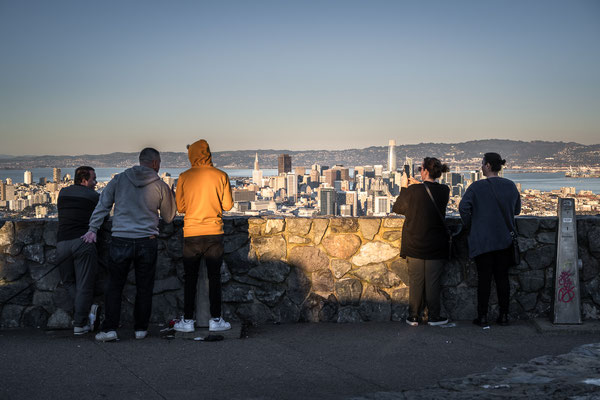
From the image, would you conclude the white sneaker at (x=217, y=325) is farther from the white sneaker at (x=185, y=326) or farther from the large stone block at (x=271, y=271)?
the large stone block at (x=271, y=271)

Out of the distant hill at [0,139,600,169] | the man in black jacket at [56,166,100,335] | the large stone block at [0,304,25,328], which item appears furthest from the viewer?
the distant hill at [0,139,600,169]

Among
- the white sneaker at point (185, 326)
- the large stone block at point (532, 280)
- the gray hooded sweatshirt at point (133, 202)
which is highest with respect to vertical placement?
the gray hooded sweatshirt at point (133, 202)

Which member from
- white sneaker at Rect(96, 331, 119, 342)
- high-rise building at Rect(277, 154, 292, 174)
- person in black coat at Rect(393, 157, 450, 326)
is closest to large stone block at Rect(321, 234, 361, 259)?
person in black coat at Rect(393, 157, 450, 326)

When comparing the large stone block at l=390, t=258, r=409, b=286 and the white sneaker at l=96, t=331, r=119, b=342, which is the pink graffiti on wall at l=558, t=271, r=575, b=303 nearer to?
the large stone block at l=390, t=258, r=409, b=286

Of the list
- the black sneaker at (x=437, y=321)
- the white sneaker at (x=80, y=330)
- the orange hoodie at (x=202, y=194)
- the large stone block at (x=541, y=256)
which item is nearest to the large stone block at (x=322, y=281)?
the black sneaker at (x=437, y=321)

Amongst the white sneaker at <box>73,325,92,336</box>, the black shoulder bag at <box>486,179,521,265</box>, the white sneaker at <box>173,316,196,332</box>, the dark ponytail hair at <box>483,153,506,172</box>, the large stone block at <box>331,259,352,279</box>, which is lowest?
the white sneaker at <box>73,325,92,336</box>

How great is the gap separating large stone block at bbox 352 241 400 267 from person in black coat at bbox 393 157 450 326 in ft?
1.01

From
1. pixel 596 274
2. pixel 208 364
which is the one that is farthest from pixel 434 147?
pixel 208 364

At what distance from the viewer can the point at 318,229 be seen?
6578 mm

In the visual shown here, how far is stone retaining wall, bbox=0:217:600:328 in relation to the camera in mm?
6422

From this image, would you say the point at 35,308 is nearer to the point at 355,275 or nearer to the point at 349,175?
the point at 355,275

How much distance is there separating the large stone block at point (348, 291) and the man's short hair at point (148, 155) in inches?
97.5

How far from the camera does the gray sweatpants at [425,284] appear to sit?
20.4 feet

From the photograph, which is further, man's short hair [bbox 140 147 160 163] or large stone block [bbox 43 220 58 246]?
large stone block [bbox 43 220 58 246]
